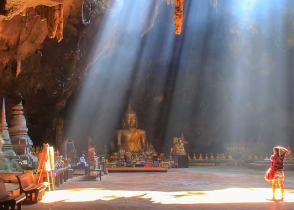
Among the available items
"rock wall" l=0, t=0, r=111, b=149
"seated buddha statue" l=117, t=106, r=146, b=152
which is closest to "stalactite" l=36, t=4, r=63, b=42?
"rock wall" l=0, t=0, r=111, b=149

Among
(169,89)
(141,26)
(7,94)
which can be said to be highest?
(141,26)

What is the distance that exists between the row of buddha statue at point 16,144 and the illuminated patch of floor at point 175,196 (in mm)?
4168

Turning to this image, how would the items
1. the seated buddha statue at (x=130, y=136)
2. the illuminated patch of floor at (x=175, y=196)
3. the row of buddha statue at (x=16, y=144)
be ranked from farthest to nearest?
the seated buddha statue at (x=130, y=136)
the row of buddha statue at (x=16, y=144)
the illuminated patch of floor at (x=175, y=196)

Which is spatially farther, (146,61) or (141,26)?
(146,61)

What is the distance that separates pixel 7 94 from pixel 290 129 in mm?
20006

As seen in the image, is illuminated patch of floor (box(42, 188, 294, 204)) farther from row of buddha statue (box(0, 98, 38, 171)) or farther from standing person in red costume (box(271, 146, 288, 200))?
row of buddha statue (box(0, 98, 38, 171))

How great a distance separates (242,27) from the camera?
27.9 metres

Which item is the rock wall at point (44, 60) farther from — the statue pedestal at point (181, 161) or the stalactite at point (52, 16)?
the statue pedestal at point (181, 161)

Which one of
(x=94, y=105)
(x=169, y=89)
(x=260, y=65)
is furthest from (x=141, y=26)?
(x=260, y=65)

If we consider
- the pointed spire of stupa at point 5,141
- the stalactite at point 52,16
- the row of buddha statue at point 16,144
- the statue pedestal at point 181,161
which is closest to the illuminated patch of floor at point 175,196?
the stalactite at point 52,16

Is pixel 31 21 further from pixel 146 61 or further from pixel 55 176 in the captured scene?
pixel 146 61

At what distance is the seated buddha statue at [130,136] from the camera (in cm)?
2412

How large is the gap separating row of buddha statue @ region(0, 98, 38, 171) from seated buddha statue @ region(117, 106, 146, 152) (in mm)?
9889

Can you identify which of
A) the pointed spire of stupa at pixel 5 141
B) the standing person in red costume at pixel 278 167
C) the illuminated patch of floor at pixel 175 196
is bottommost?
the illuminated patch of floor at pixel 175 196
